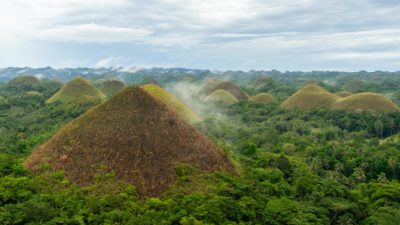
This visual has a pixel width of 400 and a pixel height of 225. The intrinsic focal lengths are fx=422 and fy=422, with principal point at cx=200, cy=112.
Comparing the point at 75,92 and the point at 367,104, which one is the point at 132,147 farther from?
the point at 75,92

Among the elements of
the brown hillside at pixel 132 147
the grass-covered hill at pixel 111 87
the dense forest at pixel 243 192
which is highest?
the grass-covered hill at pixel 111 87

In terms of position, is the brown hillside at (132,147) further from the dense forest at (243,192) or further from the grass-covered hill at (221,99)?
the grass-covered hill at (221,99)

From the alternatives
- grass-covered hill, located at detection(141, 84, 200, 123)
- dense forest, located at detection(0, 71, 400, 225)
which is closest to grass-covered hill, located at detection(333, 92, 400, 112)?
dense forest, located at detection(0, 71, 400, 225)

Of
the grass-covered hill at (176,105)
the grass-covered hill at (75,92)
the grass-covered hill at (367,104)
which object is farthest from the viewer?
the grass-covered hill at (75,92)

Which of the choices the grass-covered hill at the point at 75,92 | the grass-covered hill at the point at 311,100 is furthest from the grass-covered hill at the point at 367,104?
the grass-covered hill at the point at 75,92

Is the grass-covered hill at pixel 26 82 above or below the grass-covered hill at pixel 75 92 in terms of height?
above
